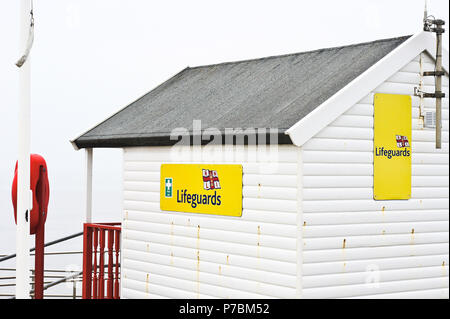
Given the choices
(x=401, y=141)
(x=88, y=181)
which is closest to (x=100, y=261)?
(x=88, y=181)

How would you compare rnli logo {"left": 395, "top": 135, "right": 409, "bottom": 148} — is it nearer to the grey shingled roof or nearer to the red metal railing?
the grey shingled roof

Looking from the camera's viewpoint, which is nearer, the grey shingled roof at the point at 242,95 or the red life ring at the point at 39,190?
the grey shingled roof at the point at 242,95

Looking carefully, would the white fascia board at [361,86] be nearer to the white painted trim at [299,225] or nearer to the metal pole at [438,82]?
the metal pole at [438,82]

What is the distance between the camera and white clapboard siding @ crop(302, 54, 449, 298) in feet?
31.1

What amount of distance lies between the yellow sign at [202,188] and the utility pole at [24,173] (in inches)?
103

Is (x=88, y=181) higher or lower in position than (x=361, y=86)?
lower

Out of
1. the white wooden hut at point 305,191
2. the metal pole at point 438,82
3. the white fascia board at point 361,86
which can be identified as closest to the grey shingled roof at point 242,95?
the white wooden hut at point 305,191

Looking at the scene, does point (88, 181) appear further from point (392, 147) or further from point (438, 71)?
point (438, 71)

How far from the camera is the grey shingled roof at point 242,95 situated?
33.8ft

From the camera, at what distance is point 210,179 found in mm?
10609

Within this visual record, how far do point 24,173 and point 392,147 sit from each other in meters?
4.90

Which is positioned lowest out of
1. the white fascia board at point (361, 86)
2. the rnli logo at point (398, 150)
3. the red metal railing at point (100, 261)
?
the red metal railing at point (100, 261)

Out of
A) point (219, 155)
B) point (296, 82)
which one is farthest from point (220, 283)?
point (296, 82)

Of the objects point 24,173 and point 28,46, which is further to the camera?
point 28,46
